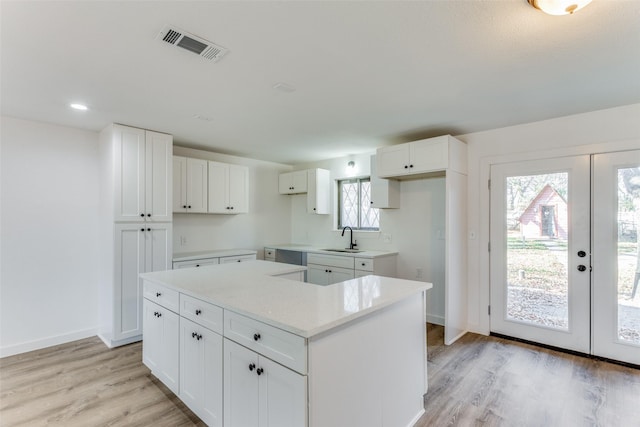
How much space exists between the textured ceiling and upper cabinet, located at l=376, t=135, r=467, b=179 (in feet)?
0.79

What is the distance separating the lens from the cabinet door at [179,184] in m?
3.94

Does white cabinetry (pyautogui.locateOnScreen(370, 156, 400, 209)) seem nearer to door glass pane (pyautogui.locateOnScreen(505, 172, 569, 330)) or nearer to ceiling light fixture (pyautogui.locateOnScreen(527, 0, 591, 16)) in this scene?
door glass pane (pyautogui.locateOnScreen(505, 172, 569, 330))

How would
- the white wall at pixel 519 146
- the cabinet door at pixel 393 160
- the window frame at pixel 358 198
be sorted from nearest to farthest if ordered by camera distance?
the white wall at pixel 519 146 → the cabinet door at pixel 393 160 → the window frame at pixel 358 198

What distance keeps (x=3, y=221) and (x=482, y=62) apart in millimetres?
4462

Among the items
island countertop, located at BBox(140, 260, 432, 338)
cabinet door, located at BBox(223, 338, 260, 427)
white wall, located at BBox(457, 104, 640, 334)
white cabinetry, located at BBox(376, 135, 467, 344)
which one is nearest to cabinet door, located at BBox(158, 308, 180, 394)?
island countertop, located at BBox(140, 260, 432, 338)

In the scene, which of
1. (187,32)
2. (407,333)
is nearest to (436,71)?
(187,32)

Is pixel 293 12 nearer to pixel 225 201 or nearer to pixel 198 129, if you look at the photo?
pixel 198 129

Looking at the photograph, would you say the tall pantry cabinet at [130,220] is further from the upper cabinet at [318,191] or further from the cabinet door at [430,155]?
the cabinet door at [430,155]

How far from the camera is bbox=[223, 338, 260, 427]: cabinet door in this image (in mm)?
1576

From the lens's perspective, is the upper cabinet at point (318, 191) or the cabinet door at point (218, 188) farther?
the upper cabinet at point (318, 191)

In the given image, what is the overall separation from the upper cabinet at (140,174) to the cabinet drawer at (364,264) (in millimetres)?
2395

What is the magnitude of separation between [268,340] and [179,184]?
10.2 ft

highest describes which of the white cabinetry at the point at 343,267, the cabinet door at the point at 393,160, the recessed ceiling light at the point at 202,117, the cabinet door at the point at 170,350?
the recessed ceiling light at the point at 202,117

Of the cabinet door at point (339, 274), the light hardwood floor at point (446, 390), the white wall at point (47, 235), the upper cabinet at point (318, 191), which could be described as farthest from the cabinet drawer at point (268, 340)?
the upper cabinet at point (318, 191)
